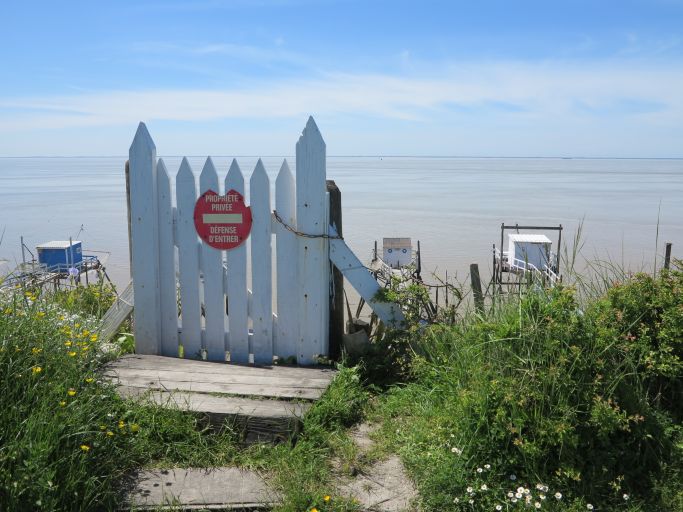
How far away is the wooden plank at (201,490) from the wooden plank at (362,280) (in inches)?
76.5

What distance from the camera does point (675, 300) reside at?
13.2 ft

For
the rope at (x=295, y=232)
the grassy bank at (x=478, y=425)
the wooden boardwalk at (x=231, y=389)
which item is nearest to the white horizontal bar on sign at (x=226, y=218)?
the rope at (x=295, y=232)

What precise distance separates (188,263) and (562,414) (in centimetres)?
331

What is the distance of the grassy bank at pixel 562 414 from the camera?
3324mm

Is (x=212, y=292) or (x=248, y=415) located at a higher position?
(x=212, y=292)

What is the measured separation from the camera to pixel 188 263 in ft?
17.3

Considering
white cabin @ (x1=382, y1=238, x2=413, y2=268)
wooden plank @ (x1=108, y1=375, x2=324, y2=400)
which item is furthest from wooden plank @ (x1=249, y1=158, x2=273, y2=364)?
white cabin @ (x1=382, y1=238, x2=413, y2=268)

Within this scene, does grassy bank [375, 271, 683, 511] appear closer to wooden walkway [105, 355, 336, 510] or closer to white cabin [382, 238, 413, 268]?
wooden walkway [105, 355, 336, 510]

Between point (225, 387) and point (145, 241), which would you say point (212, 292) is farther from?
point (225, 387)

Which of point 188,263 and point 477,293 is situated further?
point 188,263

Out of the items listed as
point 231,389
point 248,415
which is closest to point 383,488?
point 248,415

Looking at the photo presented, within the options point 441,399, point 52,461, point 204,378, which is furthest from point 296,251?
point 52,461

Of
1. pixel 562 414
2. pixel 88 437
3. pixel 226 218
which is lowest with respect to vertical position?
pixel 88 437

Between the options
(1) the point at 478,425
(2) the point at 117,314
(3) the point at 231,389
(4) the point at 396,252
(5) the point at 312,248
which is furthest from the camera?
(4) the point at 396,252
